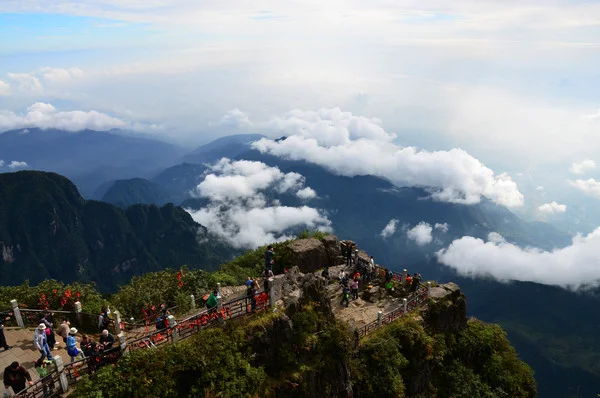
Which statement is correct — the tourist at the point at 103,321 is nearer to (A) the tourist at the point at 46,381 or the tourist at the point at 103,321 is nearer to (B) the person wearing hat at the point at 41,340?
(B) the person wearing hat at the point at 41,340

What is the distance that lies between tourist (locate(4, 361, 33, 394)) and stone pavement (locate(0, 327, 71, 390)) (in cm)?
254

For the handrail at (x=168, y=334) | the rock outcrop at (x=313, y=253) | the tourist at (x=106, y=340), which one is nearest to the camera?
the handrail at (x=168, y=334)

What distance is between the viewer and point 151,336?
17.6 m

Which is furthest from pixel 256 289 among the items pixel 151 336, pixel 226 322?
pixel 151 336

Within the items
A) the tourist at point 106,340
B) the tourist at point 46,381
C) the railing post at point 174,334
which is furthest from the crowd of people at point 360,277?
the tourist at point 46,381

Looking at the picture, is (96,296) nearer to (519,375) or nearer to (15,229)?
(519,375)

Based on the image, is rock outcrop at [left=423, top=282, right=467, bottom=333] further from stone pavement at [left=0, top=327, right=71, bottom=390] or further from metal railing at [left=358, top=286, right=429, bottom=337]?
stone pavement at [left=0, top=327, right=71, bottom=390]

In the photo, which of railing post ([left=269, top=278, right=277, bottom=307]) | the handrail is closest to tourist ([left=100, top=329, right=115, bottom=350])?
the handrail

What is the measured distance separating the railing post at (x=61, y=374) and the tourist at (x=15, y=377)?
1328mm

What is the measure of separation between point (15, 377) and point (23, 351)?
5069mm

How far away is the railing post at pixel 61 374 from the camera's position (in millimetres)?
14984

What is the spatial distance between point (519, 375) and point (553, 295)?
680 ft

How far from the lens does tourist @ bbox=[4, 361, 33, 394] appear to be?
14602 millimetres

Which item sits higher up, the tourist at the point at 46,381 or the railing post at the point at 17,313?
the tourist at the point at 46,381
